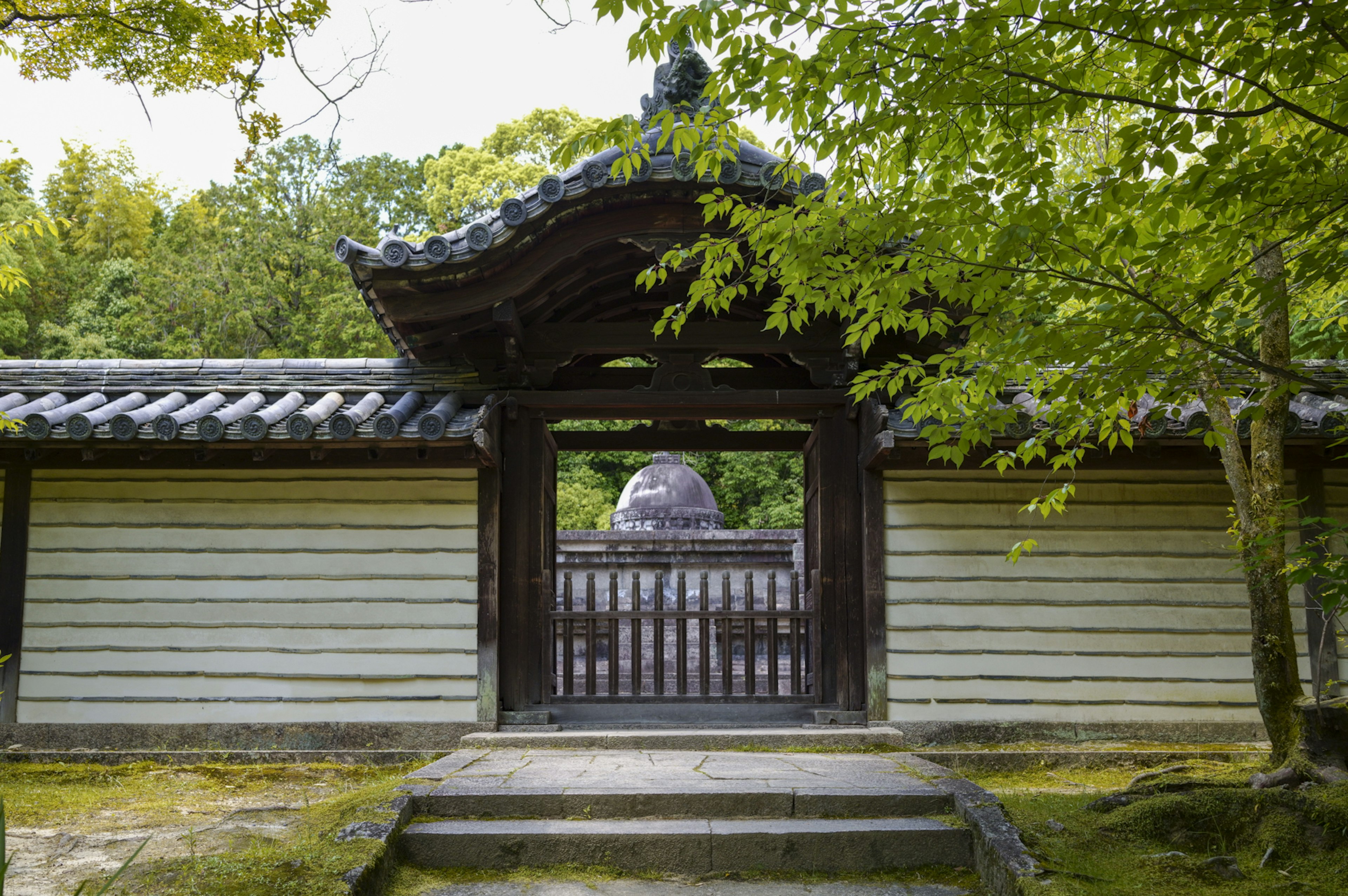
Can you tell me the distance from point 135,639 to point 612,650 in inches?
157

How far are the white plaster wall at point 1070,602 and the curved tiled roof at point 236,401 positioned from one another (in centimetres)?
386

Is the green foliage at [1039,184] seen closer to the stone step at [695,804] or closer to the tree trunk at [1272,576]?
the tree trunk at [1272,576]

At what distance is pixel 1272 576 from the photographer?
5152 millimetres

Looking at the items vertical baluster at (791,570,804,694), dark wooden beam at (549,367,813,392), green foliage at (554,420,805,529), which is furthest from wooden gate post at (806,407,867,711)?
green foliage at (554,420,805,529)

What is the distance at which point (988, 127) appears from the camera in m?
4.29

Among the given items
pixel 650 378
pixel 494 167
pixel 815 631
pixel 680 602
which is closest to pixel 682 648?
pixel 680 602

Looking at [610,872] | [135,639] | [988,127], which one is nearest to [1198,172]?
[988,127]

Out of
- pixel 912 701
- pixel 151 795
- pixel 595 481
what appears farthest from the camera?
pixel 595 481

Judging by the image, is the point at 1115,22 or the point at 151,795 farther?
the point at 151,795

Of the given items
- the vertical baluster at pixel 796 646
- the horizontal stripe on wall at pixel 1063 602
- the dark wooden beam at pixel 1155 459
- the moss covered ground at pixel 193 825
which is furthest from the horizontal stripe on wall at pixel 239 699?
the dark wooden beam at pixel 1155 459

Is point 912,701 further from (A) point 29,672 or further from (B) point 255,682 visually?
(A) point 29,672

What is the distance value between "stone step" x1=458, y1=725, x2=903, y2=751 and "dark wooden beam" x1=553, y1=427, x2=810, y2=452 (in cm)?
324

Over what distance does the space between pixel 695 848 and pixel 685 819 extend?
0.35 meters

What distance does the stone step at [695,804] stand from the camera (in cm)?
500
